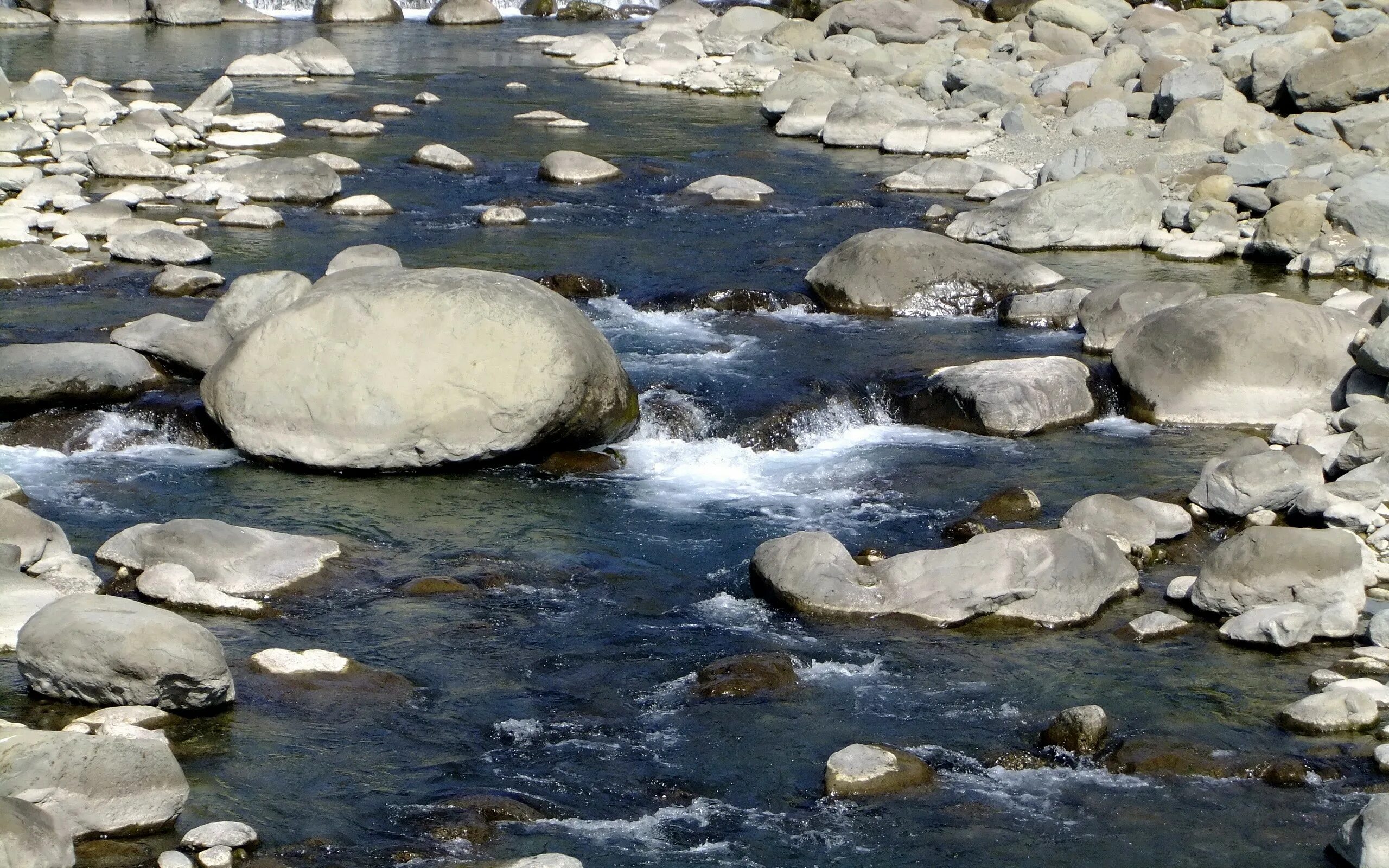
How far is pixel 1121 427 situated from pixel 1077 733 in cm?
587

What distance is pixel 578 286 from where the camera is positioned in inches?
644

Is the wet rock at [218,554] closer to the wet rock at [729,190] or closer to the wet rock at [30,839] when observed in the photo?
the wet rock at [30,839]

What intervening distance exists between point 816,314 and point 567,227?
13.8ft

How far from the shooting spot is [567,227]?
1922cm

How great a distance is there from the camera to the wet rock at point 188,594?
9188 mm

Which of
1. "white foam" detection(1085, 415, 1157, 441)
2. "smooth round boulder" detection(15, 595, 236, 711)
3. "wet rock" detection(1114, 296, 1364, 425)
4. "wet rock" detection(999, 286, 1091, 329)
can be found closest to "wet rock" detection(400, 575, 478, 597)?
"smooth round boulder" detection(15, 595, 236, 711)

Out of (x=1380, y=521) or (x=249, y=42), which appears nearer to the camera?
(x=1380, y=521)

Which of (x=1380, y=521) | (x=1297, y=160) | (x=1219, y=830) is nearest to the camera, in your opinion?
(x=1219, y=830)

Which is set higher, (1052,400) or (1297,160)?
(1297,160)

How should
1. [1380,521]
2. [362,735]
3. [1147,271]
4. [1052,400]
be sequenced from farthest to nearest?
[1147,271], [1052,400], [1380,521], [362,735]

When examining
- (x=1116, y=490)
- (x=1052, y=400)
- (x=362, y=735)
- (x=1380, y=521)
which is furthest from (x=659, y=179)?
(x=362, y=735)

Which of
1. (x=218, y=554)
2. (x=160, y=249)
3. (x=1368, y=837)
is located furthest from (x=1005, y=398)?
(x=160, y=249)

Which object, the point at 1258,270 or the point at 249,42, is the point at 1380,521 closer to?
the point at 1258,270

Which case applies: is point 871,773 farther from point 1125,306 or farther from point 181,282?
point 181,282
